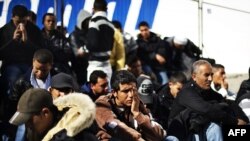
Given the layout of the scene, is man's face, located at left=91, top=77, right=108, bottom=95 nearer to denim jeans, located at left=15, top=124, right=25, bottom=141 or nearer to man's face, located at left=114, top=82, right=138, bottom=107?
man's face, located at left=114, top=82, right=138, bottom=107

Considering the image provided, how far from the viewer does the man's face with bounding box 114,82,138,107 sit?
627 centimetres

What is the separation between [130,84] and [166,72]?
4.03 metres

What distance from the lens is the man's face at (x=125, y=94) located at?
6.27 meters

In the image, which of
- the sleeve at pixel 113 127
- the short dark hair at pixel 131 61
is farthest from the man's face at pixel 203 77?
the short dark hair at pixel 131 61

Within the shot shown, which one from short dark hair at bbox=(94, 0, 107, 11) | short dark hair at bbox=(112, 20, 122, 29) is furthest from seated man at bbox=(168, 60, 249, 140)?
short dark hair at bbox=(112, 20, 122, 29)

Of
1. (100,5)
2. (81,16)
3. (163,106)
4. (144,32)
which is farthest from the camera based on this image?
(144,32)

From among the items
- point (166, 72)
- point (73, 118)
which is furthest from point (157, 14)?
point (73, 118)

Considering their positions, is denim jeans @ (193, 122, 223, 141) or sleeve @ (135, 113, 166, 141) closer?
sleeve @ (135, 113, 166, 141)

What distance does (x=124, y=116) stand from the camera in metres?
6.32

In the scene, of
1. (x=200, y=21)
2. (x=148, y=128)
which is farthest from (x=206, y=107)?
(x=200, y=21)

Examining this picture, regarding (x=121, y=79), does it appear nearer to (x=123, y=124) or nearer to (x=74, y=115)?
(x=123, y=124)

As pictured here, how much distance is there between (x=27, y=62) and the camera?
809 cm

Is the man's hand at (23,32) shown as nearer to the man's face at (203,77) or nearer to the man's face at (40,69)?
the man's face at (40,69)

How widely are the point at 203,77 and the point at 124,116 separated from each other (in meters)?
1.33
